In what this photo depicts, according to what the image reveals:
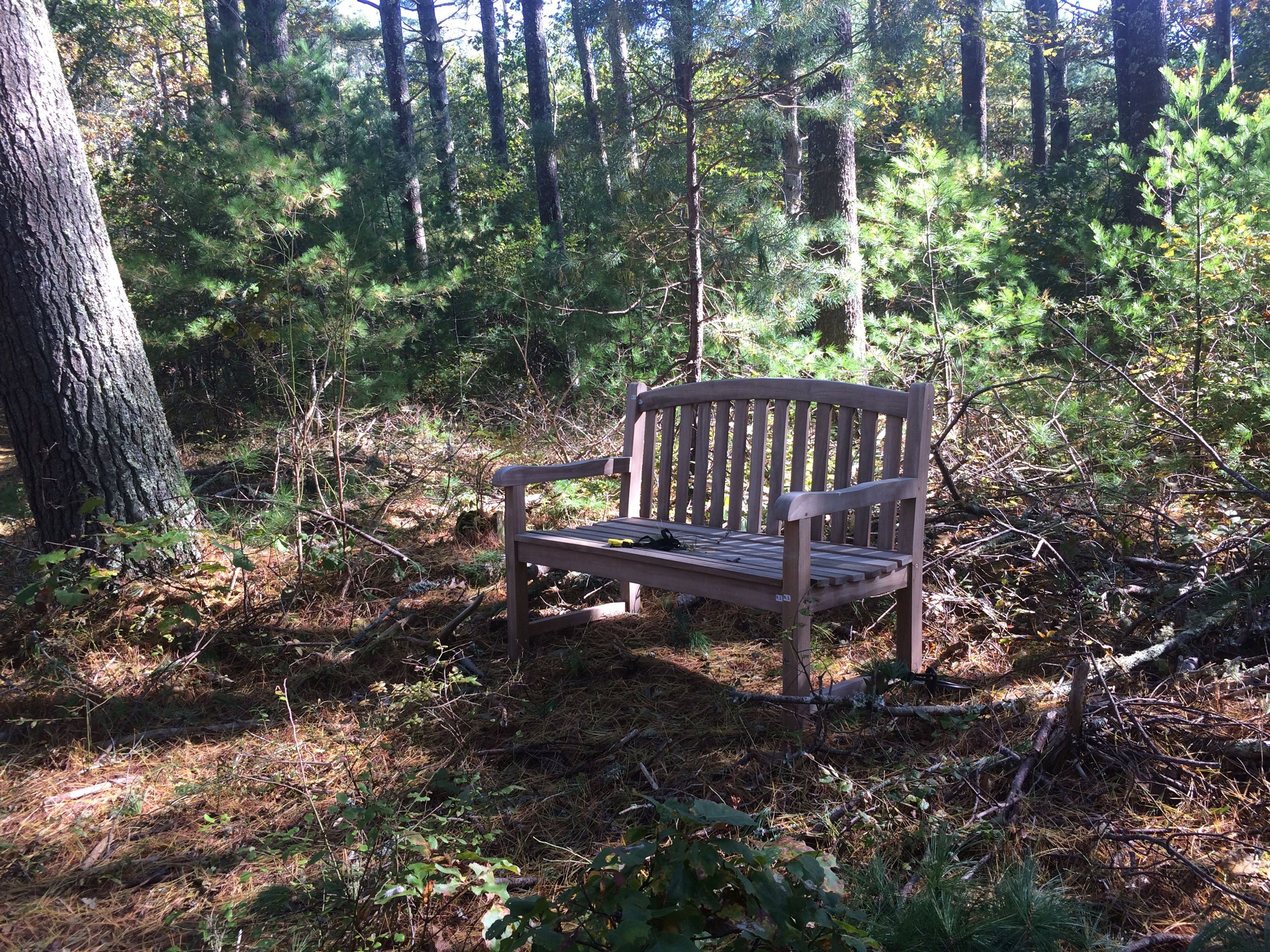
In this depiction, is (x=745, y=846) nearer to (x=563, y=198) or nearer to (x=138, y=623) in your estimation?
(x=138, y=623)

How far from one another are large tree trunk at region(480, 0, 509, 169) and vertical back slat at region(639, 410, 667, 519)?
50.9 ft

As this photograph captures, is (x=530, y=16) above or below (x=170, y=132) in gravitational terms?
above

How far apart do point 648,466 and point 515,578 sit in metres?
0.86

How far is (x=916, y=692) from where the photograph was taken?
2906mm

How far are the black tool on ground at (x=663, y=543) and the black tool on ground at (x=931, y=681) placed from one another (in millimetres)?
919

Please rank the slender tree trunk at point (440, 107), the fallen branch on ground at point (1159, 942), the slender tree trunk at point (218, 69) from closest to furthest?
1. the fallen branch on ground at point (1159, 942)
2. the slender tree trunk at point (218, 69)
3. the slender tree trunk at point (440, 107)

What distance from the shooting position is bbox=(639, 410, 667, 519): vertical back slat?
3924 millimetres

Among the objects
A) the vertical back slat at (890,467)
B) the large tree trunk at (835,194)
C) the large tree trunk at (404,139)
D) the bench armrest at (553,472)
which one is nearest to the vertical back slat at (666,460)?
the bench armrest at (553,472)

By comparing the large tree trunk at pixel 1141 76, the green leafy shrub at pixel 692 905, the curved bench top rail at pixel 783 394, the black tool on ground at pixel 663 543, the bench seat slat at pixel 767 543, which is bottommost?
the green leafy shrub at pixel 692 905

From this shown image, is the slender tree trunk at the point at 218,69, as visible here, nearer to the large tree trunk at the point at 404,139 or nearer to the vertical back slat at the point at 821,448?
the large tree trunk at the point at 404,139

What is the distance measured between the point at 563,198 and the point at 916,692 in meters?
11.9

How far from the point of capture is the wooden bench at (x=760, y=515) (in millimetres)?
2691

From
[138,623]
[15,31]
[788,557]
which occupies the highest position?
Result: [15,31]

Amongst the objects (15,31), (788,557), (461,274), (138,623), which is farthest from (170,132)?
(788,557)
